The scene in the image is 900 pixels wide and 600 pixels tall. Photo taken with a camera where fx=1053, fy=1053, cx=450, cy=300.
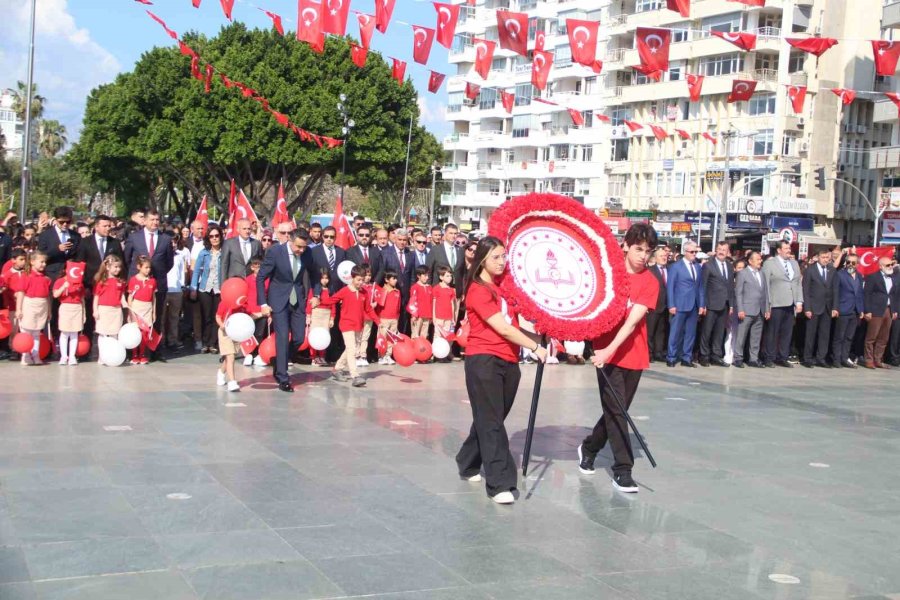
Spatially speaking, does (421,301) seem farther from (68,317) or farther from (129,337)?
(68,317)

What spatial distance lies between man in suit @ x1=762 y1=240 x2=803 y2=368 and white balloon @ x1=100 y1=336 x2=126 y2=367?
10.9 metres

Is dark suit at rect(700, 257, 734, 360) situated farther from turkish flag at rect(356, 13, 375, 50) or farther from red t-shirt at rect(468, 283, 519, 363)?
red t-shirt at rect(468, 283, 519, 363)

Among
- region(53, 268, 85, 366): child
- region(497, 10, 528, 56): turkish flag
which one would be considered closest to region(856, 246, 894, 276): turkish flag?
region(497, 10, 528, 56): turkish flag

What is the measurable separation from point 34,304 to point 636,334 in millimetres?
8637

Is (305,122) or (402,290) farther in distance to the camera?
(305,122)

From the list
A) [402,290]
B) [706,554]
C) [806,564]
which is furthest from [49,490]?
[402,290]

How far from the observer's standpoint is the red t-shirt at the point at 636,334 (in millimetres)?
8070

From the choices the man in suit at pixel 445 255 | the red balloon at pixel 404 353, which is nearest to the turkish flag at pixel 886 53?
the man in suit at pixel 445 255

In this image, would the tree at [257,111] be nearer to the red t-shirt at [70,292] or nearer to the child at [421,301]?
the child at [421,301]

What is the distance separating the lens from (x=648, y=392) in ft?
46.0

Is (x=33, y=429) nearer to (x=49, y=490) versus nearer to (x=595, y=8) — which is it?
(x=49, y=490)

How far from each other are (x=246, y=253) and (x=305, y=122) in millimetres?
31642

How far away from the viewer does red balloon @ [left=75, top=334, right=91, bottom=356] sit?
547 inches

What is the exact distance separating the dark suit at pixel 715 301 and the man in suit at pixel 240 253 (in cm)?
755
